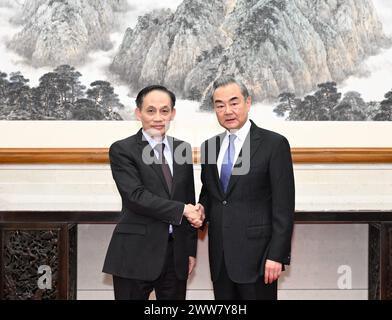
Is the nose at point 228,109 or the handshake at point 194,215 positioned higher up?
the nose at point 228,109

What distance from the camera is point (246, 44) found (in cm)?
394

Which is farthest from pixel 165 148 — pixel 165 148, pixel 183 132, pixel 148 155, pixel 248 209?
pixel 183 132

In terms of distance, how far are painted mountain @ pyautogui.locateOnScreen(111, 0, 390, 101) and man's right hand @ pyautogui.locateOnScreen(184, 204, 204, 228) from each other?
147 cm

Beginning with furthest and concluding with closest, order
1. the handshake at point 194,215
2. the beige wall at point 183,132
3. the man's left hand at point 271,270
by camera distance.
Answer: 1. the beige wall at point 183,132
2. the handshake at point 194,215
3. the man's left hand at point 271,270

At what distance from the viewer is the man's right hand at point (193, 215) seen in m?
2.58

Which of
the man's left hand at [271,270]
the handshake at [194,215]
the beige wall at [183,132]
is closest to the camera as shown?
the man's left hand at [271,270]

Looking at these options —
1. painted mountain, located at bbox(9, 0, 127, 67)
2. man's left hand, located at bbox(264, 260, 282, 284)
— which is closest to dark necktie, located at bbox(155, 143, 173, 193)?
man's left hand, located at bbox(264, 260, 282, 284)

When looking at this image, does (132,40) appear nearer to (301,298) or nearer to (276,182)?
(276,182)

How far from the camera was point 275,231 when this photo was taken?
2475 millimetres

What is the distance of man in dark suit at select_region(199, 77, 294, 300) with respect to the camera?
2488 mm

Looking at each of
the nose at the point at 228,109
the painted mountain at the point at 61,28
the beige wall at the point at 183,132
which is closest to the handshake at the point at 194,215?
the nose at the point at 228,109

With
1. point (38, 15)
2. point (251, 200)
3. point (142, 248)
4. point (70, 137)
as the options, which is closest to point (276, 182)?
point (251, 200)

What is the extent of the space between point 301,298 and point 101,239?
1577mm

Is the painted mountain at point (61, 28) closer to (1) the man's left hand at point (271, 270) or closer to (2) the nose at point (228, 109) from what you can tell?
(2) the nose at point (228, 109)
